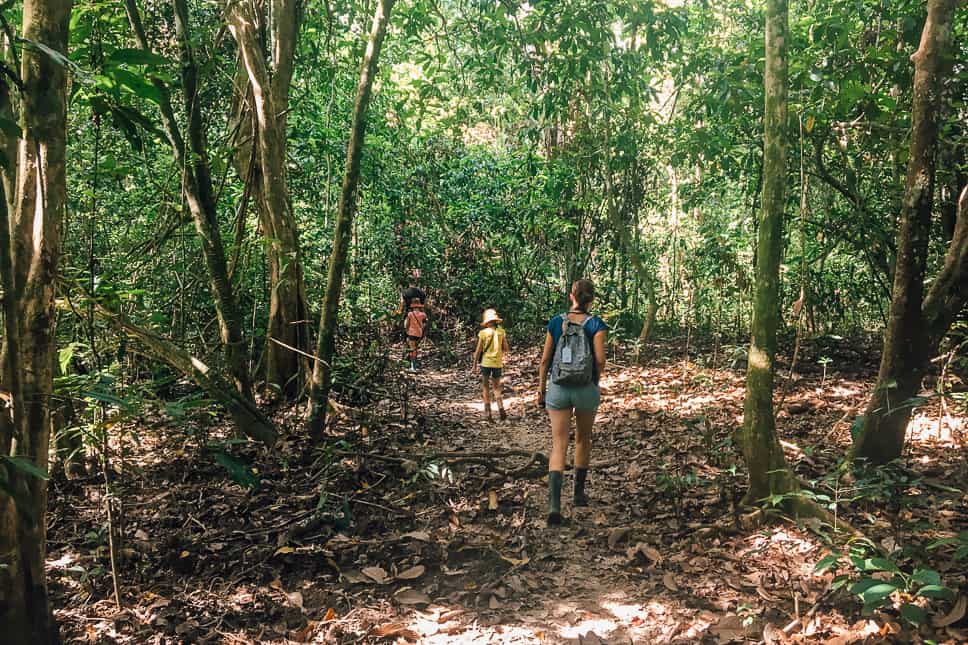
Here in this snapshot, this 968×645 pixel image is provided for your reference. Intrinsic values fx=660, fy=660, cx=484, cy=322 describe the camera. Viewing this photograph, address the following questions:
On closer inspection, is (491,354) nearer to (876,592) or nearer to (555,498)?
(555,498)

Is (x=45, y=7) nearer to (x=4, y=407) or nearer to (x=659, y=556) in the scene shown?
(x=4, y=407)

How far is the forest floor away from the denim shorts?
0.89 meters

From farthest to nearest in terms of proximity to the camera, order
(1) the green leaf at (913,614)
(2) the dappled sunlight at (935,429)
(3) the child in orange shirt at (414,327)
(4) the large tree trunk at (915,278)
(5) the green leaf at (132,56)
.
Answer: (3) the child in orange shirt at (414,327) → (2) the dappled sunlight at (935,429) → (4) the large tree trunk at (915,278) → (1) the green leaf at (913,614) → (5) the green leaf at (132,56)

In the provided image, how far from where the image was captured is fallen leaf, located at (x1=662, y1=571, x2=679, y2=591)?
415 centimetres

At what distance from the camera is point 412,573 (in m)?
4.38

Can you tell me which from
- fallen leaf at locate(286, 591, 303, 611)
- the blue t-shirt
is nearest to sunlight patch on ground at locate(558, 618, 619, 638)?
fallen leaf at locate(286, 591, 303, 611)

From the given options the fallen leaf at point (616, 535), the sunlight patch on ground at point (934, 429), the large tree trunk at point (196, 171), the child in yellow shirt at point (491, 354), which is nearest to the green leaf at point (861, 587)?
the fallen leaf at point (616, 535)

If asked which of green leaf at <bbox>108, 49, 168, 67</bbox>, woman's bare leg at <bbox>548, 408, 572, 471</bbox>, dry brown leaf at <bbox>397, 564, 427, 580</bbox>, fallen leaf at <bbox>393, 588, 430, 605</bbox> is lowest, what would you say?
fallen leaf at <bbox>393, 588, 430, 605</bbox>

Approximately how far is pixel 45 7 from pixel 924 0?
6.73 meters

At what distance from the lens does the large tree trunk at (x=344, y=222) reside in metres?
5.99

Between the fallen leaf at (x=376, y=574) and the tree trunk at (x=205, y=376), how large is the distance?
6.36ft

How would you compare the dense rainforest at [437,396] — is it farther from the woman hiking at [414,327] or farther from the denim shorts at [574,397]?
the woman hiking at [414,327]

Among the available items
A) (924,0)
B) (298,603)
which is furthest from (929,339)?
(298,603)

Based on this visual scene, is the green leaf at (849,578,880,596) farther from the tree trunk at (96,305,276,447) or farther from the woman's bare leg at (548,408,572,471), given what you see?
the tree trunk at (96,305,276,447)
